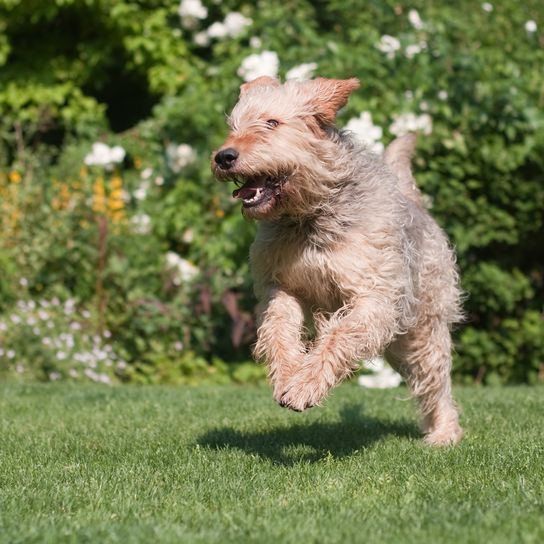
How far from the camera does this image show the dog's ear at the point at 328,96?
4254 mm

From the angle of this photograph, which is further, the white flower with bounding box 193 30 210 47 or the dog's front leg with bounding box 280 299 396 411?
the white flower with bounding box 193 30 210 47

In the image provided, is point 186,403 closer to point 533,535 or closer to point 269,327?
point 269,327

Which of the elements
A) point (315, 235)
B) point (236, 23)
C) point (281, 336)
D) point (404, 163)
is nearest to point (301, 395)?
point (281, 336)

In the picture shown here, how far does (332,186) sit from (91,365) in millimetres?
4434

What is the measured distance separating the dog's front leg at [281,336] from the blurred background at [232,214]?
3.99 meters

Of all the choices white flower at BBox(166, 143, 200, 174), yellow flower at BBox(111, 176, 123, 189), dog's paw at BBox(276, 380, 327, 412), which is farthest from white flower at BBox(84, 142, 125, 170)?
dog's paw at BBox(276, 380, 327, 412)

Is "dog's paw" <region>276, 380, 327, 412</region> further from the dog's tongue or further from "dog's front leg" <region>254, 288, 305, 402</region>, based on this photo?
the dog's tongue

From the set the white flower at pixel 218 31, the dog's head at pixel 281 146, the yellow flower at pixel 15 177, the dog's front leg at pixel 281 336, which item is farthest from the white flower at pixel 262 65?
the dog's front leg at pixel 281 336

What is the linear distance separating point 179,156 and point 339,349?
5264 millimetres

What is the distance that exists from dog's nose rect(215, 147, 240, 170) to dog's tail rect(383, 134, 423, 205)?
152 cm

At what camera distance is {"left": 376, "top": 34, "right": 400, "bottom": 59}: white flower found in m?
8.75

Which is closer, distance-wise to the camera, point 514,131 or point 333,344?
point 333,344

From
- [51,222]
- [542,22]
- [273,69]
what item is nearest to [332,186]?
[273,69]

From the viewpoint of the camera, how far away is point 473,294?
8.70m
